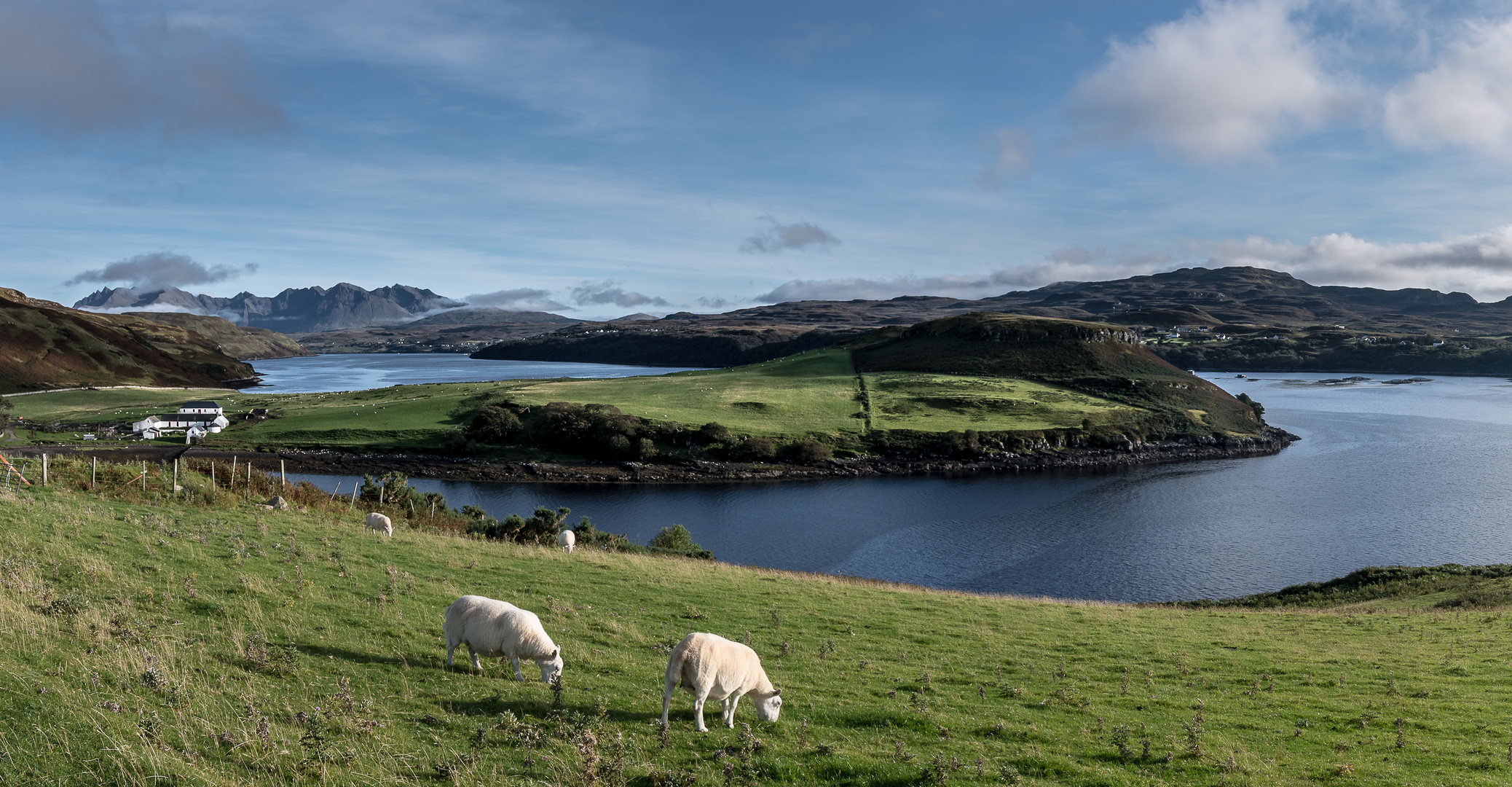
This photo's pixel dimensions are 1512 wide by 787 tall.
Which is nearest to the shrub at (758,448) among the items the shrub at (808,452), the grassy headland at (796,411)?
the grassy headland at (796,411)

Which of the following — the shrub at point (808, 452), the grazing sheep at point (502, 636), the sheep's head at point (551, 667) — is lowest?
the shrub at point (808, 452)

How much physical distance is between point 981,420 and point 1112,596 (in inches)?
2620

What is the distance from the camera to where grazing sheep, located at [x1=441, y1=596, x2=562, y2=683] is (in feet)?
43.8

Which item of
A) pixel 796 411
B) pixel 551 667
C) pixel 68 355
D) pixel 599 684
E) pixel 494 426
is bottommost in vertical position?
pixel 494 426

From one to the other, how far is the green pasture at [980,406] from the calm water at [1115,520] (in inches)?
691

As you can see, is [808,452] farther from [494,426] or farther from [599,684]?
[599,684]

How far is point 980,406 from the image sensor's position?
12231cm

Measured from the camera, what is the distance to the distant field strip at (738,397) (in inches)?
4328

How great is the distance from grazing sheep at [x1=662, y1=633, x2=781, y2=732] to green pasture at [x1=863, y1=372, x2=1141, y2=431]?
100 metres

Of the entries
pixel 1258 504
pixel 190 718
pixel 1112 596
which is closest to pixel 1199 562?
pixel 1112 596

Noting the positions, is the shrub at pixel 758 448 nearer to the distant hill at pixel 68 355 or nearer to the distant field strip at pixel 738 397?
the distant field strip at pixel 738 397

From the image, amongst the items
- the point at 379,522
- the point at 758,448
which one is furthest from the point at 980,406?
the point at 379,522

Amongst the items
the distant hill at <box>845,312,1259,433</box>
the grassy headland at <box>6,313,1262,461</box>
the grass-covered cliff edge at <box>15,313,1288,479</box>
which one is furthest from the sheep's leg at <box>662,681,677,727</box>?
the distant hill at <box>845,312,1259,433</box>

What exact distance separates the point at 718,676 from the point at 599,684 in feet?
9.20
